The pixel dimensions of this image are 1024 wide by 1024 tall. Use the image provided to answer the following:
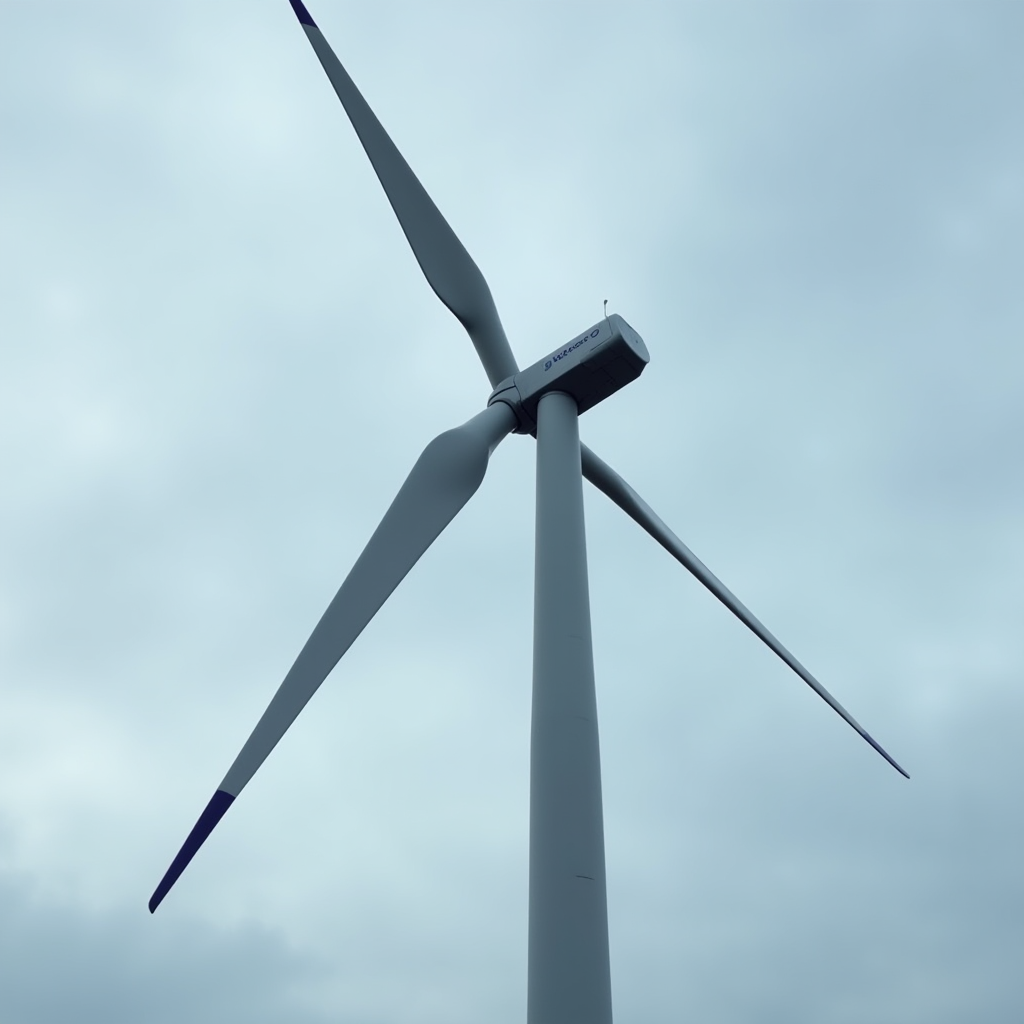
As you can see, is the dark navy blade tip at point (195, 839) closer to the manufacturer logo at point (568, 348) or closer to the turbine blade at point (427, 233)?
the manufacturer logo at point (568, 348)

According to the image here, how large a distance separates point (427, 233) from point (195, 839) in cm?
870

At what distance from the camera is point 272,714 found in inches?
436

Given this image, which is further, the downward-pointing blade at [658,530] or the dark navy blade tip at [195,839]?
the downward-pointing blade at [658,530]

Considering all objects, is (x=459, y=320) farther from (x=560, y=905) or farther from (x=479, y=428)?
(x=560, y=905)

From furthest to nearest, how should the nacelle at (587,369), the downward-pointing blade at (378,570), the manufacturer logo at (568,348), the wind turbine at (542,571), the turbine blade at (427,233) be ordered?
the turbine blade at (427,233)
the manufacturer logo at (568,348)
the nacelle at (587,369)
the downward-pointing blade at (378,570)
the wind turbine at (542,571)

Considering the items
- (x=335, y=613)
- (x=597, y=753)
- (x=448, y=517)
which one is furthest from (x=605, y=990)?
(x=448, y=517)

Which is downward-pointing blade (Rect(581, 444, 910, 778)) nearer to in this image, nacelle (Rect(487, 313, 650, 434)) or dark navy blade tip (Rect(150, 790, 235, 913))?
nacelle (Rect(487, 313, 650, 434))

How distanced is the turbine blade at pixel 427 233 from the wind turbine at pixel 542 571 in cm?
2

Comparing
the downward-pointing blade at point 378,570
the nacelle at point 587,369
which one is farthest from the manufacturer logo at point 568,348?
the downward-pointing blade at point 378,570

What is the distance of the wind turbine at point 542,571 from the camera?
31.8ft

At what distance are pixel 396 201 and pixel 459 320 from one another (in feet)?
A: 6.26

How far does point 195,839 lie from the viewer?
33.4 feet

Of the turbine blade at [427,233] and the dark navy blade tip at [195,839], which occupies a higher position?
the turbine blade at [427,233]

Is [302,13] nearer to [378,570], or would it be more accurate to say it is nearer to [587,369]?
[587,369]
